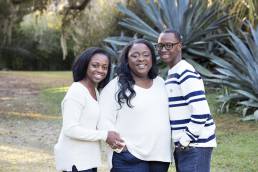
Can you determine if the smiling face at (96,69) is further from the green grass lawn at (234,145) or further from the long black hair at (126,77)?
the green grass lawn at (234,145)

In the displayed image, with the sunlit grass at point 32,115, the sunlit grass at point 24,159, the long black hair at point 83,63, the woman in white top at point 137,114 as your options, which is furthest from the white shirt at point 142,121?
the sunlit grass at point 32,115

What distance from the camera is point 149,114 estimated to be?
3697mm

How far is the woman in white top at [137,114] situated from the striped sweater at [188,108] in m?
0.07

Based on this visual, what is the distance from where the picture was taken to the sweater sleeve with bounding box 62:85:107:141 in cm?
368

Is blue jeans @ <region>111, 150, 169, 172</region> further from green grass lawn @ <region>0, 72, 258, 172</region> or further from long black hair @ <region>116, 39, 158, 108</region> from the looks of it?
green grass lawn @ <region>0, 72, 258, 172</region>

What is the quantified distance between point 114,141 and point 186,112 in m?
0.56

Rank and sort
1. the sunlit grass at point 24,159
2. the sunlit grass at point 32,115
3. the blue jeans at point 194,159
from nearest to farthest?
the blue jeans at point 194,159 → the sunlit grass at point 24,159 → the sunlit grass at point 32,115

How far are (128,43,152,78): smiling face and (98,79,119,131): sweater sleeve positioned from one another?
20 cm

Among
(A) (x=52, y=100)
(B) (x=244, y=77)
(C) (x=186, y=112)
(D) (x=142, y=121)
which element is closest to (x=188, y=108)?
(C) (x=186, y=112)

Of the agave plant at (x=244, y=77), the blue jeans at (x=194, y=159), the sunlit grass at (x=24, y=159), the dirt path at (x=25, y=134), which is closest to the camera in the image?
the blue jeans at (x=194, y=159)

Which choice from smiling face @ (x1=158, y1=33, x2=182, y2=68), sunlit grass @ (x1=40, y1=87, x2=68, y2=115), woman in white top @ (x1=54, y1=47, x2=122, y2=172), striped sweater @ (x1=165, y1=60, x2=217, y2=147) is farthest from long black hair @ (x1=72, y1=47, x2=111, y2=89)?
sunlit grass @ (x1=40, y1=87, x2=68, y2=115)

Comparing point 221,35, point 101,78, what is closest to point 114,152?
point 101,78

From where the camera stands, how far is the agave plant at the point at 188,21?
527 inches

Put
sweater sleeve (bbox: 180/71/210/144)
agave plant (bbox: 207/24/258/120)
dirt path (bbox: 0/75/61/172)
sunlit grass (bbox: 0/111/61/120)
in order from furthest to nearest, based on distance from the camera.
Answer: sunlit grass (bbox: 0/111/61/120) → agave plant (bbox: 207/24/258/120) → dirt path (bbox: 0/75/61/172) → sweater sleeve (bbox: 180/71/210/144)
